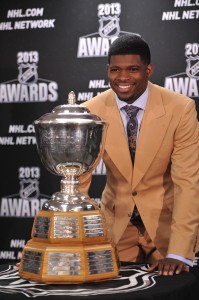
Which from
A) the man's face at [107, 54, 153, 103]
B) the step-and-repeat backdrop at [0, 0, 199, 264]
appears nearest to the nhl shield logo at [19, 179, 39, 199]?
the step-and-repeat backdrop at [0, 0, 199, 264]

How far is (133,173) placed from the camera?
2703mm

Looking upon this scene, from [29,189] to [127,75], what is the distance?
2.32 metres

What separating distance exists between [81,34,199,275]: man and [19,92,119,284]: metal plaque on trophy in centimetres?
45

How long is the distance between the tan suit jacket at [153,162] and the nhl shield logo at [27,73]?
204 centimetres

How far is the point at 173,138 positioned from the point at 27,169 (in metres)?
2.21

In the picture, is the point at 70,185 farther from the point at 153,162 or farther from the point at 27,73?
the point at 27,73

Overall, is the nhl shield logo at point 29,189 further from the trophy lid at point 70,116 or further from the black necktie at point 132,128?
the trophy lid at point 70,116

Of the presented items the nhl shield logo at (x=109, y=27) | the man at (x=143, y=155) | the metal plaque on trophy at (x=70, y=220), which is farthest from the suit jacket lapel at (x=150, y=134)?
the nhl shield logo at (x=109, y=27)

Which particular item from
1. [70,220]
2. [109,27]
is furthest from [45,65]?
[70,220]

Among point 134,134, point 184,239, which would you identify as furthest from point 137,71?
point 184,239

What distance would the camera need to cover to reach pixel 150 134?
2.72 metres

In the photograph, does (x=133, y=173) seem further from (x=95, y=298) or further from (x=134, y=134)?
(x=95, y=298)

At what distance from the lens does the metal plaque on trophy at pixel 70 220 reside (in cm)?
207

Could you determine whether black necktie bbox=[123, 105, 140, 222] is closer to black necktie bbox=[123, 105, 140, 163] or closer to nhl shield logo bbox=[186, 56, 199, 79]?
black necktie bbox=[123, 105, 140, 163]
